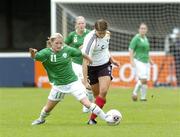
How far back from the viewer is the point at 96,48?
569 inches

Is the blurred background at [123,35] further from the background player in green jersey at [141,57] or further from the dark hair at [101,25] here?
the dark hair at [101,25]

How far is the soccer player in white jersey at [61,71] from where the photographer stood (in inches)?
532

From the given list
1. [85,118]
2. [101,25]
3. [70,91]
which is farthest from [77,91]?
[85,118]

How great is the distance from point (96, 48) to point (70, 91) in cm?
119

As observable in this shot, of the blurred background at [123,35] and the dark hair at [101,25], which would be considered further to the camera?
the blurred background at [123,35]

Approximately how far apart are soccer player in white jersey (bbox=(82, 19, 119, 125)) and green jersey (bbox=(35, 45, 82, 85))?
48cm

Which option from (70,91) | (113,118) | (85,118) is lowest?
(85,118)

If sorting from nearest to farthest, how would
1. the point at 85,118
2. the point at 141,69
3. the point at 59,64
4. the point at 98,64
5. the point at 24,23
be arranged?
the point at 59,64 < the point at 98,64 < the point at 85,118 < the point at 141,69 < the point at 24,23

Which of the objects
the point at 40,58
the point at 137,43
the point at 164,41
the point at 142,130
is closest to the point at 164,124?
the point at 142,130

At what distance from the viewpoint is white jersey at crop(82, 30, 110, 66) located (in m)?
14.2

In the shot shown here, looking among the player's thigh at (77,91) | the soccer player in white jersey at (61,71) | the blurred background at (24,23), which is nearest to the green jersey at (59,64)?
the soccer player in white jersey at (61,71)

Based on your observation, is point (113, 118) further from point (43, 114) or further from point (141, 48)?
point (141, 48)

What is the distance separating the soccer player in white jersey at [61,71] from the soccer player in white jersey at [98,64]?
1.65 ft

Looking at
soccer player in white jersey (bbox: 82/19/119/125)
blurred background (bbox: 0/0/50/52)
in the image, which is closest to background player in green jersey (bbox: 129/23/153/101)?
soccer player in white jersey (bbox: 82/19/119/125)
